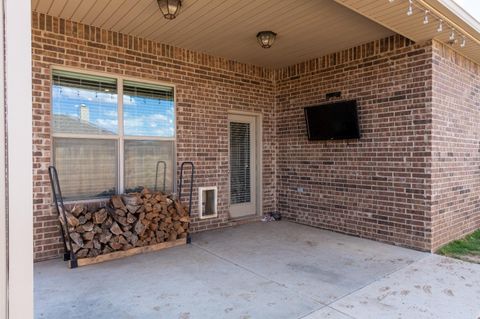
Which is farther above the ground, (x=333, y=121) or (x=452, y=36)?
(x=452, y=36)

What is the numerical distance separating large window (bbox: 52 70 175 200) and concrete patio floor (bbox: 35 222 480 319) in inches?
43.9

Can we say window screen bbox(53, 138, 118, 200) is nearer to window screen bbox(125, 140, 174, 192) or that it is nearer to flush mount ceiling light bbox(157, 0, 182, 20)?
window screen bbox(125, 140, 174, 192)

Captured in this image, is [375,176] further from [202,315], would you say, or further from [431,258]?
[202,315]

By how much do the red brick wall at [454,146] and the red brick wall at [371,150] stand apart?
188 millimetres

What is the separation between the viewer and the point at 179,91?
16.9 ft

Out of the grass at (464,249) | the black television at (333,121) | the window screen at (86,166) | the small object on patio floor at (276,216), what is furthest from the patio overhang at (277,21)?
the small object on patio floor at (276,216)

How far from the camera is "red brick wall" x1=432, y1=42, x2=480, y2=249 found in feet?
14.3

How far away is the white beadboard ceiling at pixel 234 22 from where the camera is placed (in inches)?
147

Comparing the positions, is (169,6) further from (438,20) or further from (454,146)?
(454,146)

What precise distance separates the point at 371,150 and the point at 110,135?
384cm

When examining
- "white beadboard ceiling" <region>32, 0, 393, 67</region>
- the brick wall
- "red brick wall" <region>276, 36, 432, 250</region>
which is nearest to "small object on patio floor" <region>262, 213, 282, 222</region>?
the brick wall
